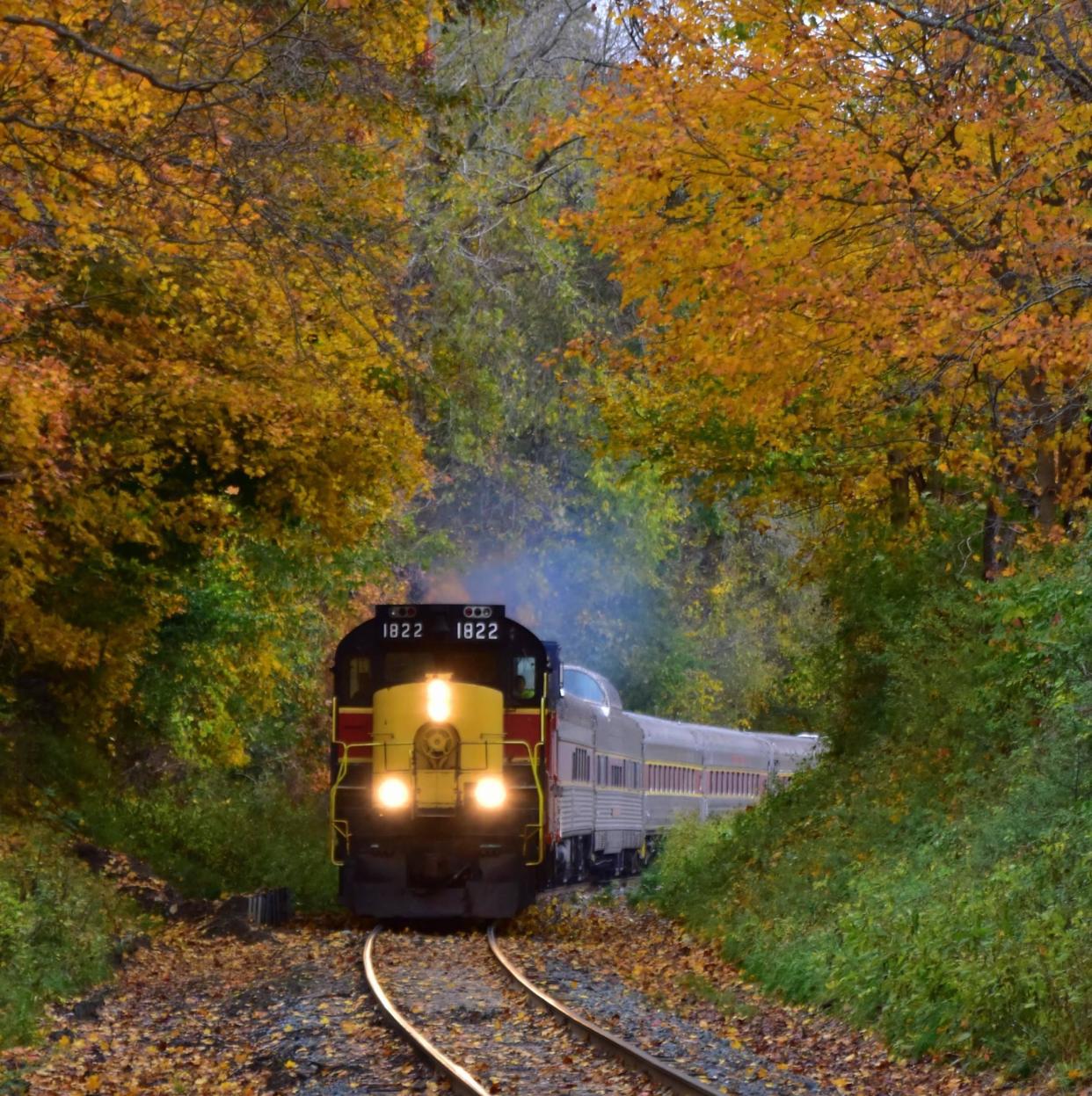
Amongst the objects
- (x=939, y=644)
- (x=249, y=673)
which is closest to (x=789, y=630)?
(x=249, y=673)

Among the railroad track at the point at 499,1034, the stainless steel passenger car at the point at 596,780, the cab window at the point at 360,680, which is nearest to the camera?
the railroad track at the point at 499,1034

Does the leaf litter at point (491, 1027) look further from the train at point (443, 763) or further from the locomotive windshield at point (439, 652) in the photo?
the locomotive windshield at point (439, 652)

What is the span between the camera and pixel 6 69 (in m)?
13.1

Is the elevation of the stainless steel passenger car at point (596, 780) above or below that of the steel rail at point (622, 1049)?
above

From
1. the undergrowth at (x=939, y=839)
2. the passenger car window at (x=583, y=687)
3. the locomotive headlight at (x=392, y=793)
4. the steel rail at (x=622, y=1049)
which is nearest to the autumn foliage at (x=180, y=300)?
the locomotive headlight at (x=392, y=793)

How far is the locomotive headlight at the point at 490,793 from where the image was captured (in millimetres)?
20297

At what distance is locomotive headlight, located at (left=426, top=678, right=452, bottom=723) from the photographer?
2039 cm

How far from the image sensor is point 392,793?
20.4 m

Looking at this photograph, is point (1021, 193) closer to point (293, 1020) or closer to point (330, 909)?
point (293, 1020)

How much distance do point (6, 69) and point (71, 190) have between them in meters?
1.98

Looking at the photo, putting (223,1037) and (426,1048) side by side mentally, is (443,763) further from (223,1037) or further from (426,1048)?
(426,1048)

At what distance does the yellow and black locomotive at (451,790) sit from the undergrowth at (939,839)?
2594 millimetres

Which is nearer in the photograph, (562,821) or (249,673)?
(562,821)

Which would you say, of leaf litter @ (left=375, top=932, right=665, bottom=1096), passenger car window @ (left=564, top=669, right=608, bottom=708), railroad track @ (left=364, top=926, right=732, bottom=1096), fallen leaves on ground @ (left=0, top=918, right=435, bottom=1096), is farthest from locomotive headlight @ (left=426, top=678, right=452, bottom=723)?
passenger car window @ (left=564, top=669, right=608, bottom=708)
